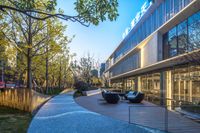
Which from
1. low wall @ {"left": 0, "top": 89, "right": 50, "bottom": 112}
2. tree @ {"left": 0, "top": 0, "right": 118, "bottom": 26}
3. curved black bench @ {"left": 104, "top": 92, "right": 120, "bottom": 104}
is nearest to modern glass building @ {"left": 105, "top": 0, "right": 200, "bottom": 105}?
curved black bench @ {"left": 104, "top": 92, "right": 120, "bottom": 104}

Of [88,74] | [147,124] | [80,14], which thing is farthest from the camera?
[88,74]

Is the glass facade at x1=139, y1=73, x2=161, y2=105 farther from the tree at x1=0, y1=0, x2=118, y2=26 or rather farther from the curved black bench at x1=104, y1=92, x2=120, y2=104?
the tree at x1=0, y1=0, x2=118, y2=26

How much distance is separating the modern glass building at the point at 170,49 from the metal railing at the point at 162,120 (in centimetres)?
380

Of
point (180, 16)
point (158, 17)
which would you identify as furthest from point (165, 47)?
point (180, 16)

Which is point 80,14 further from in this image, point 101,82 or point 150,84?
point 101,82

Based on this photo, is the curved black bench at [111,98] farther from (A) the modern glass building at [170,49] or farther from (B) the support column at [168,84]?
(B) the support column at [168,84]

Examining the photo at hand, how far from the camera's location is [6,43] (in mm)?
24141

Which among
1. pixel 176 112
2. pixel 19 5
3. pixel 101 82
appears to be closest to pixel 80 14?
pixel 19 5

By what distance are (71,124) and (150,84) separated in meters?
31.1

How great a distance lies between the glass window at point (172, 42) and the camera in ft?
104

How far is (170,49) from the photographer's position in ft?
111

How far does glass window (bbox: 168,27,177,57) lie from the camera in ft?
104

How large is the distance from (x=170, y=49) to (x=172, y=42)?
847 millimetres

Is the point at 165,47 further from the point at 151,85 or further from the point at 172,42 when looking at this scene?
the point at 151,85
